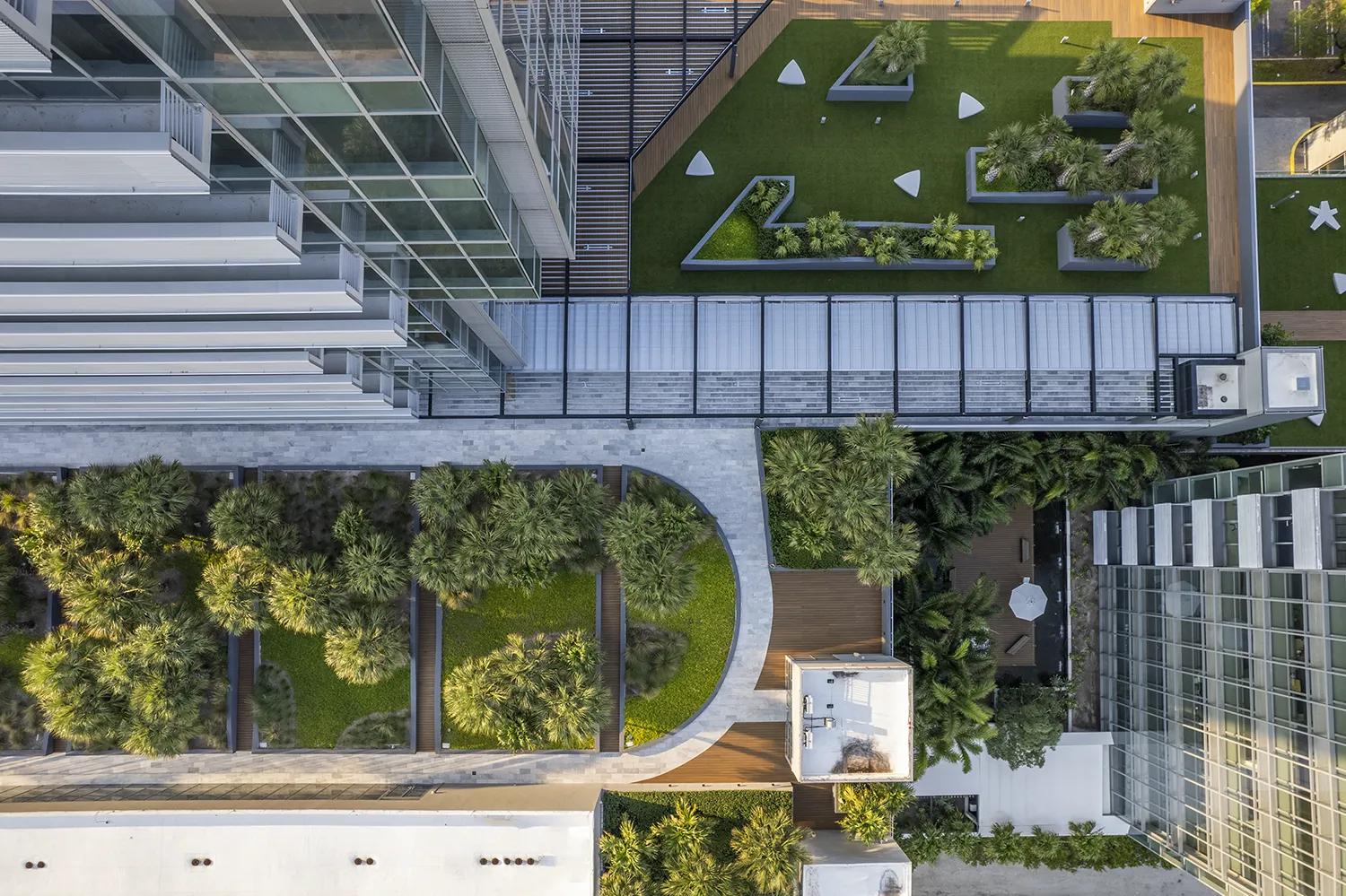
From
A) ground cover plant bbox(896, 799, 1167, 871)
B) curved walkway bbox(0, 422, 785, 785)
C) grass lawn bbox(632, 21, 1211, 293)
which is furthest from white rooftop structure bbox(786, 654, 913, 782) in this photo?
grass lawn bbox(632, 21, 1211, 293)

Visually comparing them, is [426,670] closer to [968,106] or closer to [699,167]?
[699,167]

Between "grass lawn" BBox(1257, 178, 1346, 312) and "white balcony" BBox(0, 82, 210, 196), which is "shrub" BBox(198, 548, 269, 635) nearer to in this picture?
"white balcony" BBox(0, 82, 210, 196)

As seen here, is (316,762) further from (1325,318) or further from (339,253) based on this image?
(1325,318)

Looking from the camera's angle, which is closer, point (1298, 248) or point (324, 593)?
point (324, 593)

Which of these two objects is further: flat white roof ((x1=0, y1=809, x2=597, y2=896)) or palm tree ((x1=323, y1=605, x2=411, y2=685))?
palm tree ((x1=323, y1=605, x2=411, y2=685))

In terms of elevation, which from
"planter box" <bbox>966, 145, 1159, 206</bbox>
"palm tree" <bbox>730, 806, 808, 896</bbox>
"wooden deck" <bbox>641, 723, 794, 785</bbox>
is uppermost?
"planter box" <bbox>966, 145, 1159, 206</bbox>

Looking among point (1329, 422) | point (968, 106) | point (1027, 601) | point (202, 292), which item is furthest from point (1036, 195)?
point (202, 292)

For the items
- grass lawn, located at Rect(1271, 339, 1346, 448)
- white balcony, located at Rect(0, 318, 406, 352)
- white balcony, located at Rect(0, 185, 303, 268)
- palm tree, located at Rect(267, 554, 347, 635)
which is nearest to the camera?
white balcony, located at Rect(0, 185, 303, 268)
